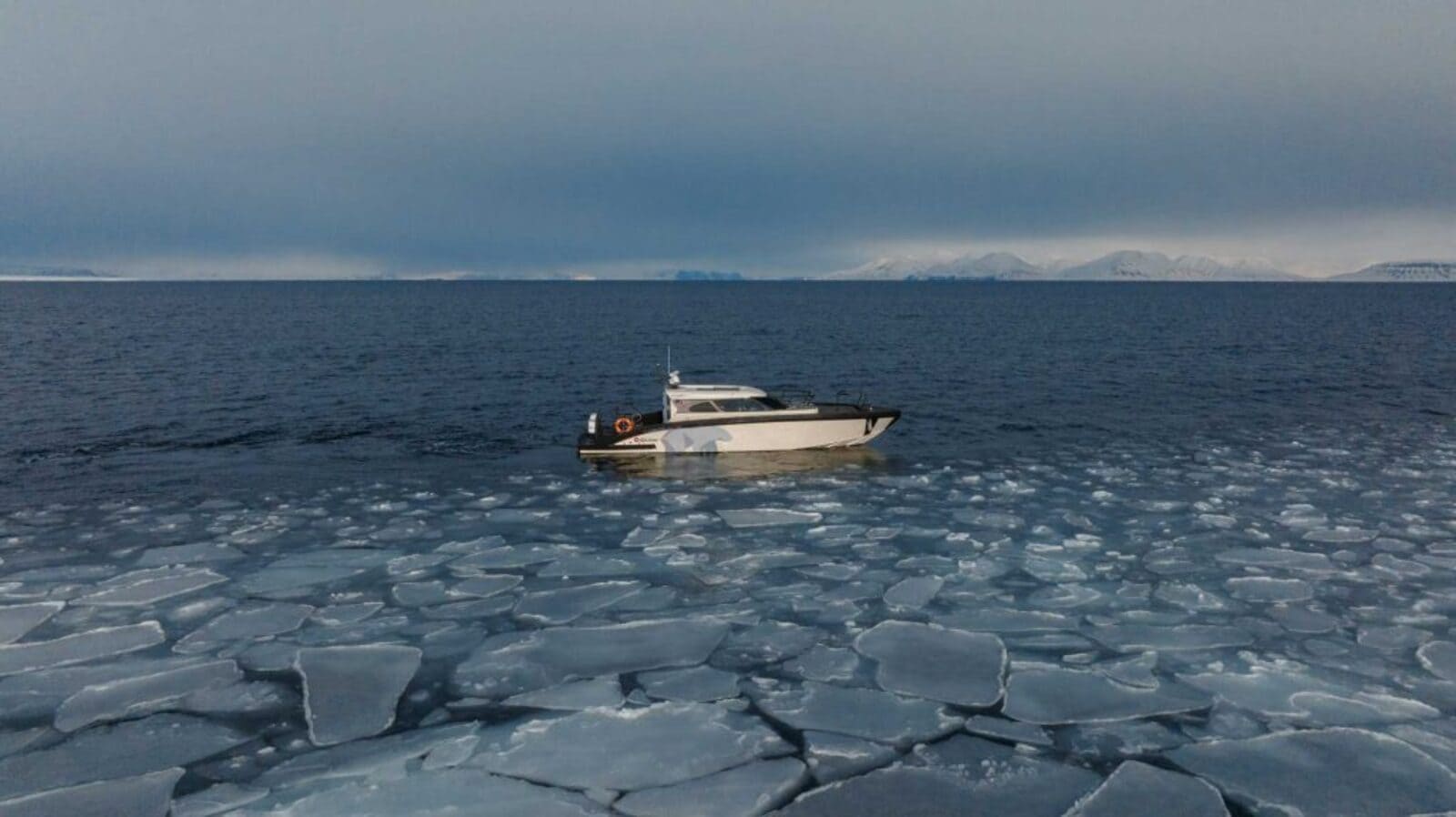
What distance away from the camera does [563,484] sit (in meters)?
22.5

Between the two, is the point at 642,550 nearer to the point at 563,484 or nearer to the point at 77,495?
the point at 563,484

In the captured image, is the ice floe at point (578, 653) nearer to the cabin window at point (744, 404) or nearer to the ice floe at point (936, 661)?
the ice floe at point (936, 661)

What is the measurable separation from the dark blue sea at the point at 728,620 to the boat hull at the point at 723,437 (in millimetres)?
582

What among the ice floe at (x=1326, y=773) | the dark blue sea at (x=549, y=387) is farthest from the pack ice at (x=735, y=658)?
the dark blue sea at (x=549, y=387)

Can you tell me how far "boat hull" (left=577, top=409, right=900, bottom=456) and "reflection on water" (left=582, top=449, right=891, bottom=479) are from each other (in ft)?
0.65

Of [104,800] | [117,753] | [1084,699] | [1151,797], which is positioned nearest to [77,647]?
[117,753]

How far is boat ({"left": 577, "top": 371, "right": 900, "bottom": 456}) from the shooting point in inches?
1000

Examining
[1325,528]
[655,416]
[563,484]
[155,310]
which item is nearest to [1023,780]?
[1325,528]

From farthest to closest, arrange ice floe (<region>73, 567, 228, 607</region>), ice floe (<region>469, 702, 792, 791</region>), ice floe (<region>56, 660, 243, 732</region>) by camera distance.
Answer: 1. ice floe (<region>73, 567, 228, 607</region>)
2. ice floe (<region>56, 660, 243, 732</region>)
3. ice floe (<region>469, 702, 792, 791</region>)

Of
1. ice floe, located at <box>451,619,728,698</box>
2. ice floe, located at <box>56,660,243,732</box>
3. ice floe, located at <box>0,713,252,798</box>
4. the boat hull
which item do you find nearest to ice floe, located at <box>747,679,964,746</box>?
ice floe, located at <box>451,619,728,698</box>

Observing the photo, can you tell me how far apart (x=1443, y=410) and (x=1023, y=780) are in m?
35.8

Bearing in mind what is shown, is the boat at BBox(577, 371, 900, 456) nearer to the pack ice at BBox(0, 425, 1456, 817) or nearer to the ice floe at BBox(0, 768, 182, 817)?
the pack ice at BBox(0, 425, 1456, 817)

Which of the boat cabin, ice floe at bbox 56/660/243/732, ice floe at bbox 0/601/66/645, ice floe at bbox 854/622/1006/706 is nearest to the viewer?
ice floe at bbox 56/660/243/732

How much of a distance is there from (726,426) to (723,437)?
35cm
